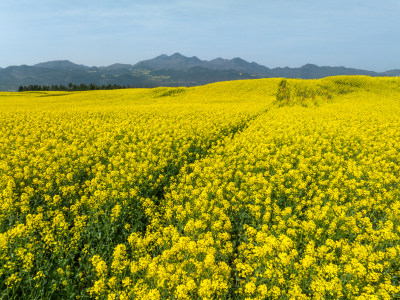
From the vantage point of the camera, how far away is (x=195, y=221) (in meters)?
6.00

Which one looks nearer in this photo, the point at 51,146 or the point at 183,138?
the point at 51,146

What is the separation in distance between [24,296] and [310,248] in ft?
18.9

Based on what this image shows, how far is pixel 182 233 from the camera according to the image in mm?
6004

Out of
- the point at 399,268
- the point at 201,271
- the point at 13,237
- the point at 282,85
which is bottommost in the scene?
the point at 399,268

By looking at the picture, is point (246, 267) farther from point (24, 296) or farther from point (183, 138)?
point (183, 138)

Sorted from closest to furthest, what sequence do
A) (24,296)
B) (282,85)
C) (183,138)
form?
(24,296)
(183,138)
(282,85)

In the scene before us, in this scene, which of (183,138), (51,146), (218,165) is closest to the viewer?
(218,165)

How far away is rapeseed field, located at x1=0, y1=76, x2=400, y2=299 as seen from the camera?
408cm

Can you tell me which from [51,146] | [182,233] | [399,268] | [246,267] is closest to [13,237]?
[182,233]

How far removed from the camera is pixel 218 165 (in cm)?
923

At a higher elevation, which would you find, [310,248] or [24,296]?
[310,248]

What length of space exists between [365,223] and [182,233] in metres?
5.12

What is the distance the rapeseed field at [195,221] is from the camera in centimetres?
408

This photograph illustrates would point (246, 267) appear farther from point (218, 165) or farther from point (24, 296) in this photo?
point (218, 165)
